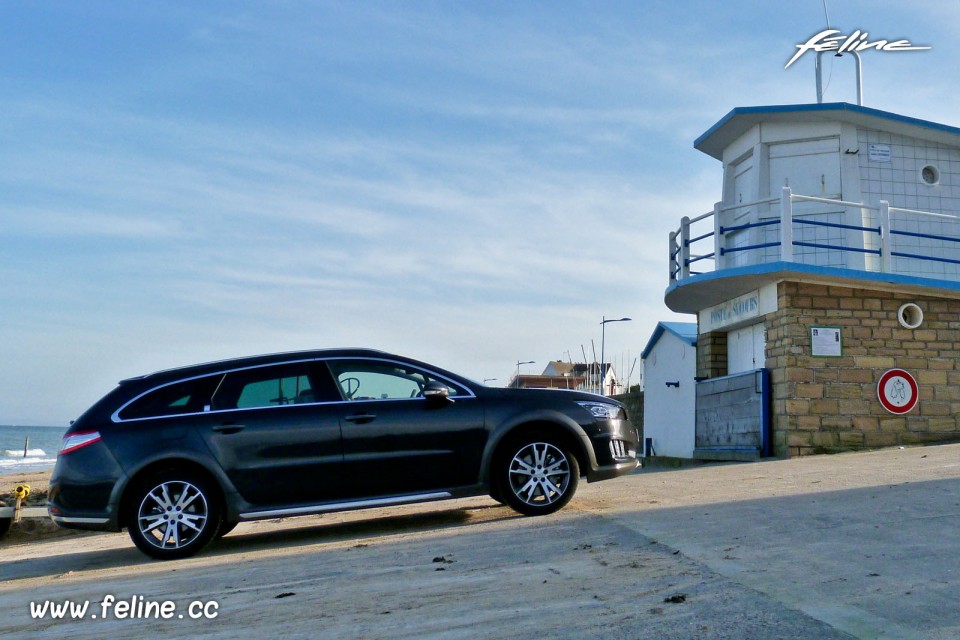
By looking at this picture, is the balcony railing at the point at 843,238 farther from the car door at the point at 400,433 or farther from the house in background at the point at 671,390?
the car door at the point at 400,433

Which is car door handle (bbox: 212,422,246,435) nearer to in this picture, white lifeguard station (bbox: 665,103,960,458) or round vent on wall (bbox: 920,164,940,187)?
white lifeguard station (bbox: 665,103,960,458)

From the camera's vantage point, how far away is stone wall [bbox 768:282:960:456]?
14.2 metres

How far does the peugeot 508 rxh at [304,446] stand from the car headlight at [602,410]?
0.02m

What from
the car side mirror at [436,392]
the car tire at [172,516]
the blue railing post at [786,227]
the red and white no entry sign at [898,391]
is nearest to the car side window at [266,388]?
the car tire at [172,516]

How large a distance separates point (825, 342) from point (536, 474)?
7857 millimetres

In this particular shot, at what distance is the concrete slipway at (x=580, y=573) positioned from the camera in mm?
4543

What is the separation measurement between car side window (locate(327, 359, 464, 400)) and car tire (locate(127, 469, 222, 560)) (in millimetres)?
1416

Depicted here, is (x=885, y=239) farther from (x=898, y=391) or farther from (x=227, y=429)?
(x=227, y=429)

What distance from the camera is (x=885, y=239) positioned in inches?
579

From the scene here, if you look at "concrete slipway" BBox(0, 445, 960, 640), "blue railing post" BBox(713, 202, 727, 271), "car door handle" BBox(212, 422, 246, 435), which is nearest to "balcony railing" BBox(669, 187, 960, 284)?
"blue railing post" BBox(713, 202, 727, 271)

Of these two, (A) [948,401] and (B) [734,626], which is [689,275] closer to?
(A) [948,401]

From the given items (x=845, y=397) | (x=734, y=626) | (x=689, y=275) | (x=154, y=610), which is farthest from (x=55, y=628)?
(x=689, y=275)

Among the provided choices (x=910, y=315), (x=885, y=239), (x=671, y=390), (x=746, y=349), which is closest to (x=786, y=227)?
(x=885, y=239)

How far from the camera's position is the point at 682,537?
6637 mm
